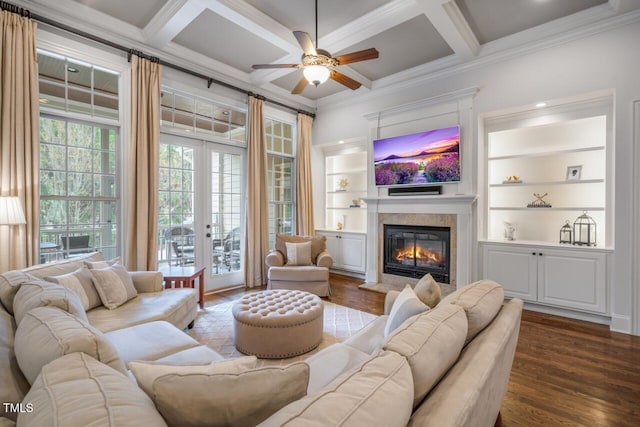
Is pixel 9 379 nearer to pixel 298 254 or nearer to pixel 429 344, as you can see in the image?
pixel 429 344

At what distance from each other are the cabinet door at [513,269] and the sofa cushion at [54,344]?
4204mm

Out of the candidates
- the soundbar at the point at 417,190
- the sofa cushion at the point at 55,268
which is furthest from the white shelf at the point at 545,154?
the sofa cushion at the point at 55,268

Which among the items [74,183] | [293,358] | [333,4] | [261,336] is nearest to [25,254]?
[74,183]

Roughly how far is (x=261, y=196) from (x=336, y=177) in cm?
188

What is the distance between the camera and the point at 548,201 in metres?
4.08

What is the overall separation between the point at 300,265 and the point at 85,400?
150 inches

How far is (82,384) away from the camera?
0.78 m

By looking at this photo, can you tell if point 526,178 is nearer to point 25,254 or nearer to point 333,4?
point 333,4

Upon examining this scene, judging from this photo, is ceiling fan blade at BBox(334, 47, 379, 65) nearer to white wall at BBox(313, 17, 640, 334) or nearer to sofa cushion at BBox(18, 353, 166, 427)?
white wall at BBox(313, 17, 640, 334)

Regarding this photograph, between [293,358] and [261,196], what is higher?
[261,196]

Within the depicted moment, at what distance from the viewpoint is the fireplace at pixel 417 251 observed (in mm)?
4485

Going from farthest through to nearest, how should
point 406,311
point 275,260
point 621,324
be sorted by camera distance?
point 275,260
point 621,324
point 406,311

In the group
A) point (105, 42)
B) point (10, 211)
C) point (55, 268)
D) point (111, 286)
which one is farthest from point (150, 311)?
point (105, 42)

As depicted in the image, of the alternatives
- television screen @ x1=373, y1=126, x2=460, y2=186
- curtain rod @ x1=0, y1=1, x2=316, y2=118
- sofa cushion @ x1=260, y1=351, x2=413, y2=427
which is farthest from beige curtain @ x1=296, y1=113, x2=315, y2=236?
sofa cushion @ x1=260, y1=351, x2=413, y2=427
